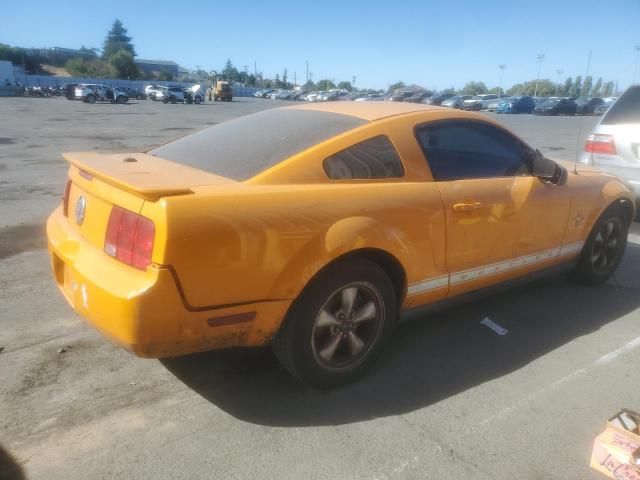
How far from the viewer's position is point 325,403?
280 centimetres

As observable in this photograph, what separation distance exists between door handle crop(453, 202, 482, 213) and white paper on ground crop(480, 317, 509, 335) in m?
1.01

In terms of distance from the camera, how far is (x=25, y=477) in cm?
219

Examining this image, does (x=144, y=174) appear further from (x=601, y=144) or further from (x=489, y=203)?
(x=601, y=144)

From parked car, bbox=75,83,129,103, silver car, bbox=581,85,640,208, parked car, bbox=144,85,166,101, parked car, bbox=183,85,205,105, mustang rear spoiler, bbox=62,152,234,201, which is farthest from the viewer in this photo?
parked car, bbox=144,85,166,101

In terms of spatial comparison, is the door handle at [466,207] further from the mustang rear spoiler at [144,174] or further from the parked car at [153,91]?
the parked car at [153,91]

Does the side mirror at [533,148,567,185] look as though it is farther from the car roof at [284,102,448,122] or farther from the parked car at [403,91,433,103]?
the parked car at [403,91,433,103]

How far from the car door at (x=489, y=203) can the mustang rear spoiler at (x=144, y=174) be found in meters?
1.38

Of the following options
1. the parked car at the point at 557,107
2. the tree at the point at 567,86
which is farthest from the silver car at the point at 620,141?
the tree at the point at 567,86

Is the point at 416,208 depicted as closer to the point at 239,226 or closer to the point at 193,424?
the point at 239,226

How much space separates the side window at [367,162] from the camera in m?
2.81

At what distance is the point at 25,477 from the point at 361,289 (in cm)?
177

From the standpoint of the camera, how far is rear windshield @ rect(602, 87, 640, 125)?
251 inches

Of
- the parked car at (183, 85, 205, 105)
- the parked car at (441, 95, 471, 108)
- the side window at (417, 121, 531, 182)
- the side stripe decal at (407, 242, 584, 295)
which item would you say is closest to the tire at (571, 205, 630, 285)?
the side stripe decal at (407, 242, 584, 295)

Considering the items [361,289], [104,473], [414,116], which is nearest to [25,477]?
[104,473]
